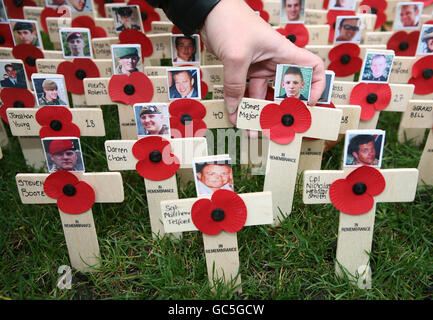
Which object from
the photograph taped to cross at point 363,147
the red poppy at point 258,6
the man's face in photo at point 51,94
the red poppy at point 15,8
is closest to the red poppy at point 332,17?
the red poppy at point 258,6

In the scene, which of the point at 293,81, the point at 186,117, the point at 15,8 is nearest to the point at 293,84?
the point at 293,81

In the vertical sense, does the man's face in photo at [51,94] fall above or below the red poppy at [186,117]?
above

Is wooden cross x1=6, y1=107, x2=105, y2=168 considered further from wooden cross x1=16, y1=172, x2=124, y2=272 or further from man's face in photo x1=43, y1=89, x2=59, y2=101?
wooden cross x1=16, y1=172, x2=124, y2=272

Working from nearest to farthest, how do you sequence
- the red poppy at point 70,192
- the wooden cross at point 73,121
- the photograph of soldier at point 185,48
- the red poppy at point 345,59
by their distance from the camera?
the red poppy at point 70,192 < the wooden cross at point 73,121 < the photograph of soldier at point 185,48 < the red poppy at point 345,59

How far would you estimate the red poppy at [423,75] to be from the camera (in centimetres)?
192

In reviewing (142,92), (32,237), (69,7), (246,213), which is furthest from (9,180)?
(246,213)

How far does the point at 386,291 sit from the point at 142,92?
4.05 ft

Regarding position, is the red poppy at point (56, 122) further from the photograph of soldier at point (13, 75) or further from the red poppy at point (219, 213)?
the red poppy at point (219, 213)

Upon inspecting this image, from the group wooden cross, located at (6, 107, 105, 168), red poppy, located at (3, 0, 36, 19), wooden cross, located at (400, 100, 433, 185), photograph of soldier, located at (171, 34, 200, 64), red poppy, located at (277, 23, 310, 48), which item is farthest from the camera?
red poppy, located at (3, 0, 36, 19)

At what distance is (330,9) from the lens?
2.40 m

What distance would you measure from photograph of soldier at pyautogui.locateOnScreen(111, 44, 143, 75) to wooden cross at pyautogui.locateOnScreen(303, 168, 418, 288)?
36.4 inches

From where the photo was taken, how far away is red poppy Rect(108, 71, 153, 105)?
178cm

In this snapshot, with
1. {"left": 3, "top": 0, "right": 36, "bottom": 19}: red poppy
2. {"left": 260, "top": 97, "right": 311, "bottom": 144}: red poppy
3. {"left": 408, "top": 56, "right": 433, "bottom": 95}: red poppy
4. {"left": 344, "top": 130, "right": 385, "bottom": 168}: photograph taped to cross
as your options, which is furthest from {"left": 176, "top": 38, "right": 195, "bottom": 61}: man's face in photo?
{"left": 3, "top": 0, "right": 36, "bottom": 19}: red poppy

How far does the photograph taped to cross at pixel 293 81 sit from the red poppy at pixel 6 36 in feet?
4.79
